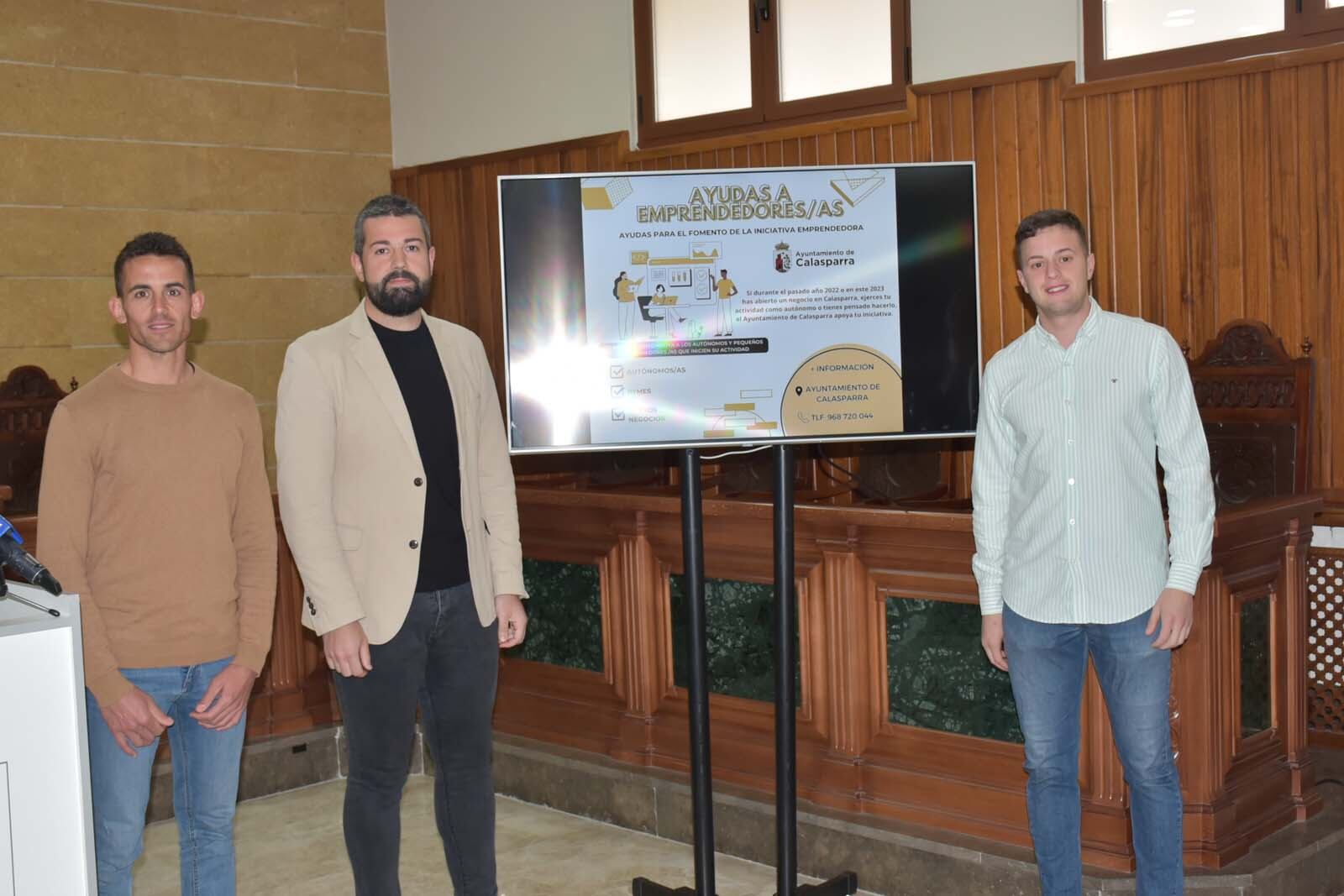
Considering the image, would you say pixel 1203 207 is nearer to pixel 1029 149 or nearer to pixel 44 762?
pixel 1029 149

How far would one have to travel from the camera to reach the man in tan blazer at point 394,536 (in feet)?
9.18

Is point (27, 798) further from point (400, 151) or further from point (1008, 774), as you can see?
point (400, 151)

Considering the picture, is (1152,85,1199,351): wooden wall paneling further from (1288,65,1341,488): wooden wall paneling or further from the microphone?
the microphone

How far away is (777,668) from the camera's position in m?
3.40

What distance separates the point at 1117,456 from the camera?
286cm

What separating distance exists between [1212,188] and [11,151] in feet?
15.2

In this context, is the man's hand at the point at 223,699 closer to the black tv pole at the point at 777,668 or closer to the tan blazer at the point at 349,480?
the tan blazer at the point at 349,480

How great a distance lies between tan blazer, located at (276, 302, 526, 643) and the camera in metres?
2.78

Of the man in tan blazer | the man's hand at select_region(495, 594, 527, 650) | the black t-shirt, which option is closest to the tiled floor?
the man in tan blazer

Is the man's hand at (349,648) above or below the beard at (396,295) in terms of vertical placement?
below

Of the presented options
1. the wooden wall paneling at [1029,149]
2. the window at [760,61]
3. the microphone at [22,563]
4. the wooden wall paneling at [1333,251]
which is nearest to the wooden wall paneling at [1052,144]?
the wooden wall paneling at [1029,149]

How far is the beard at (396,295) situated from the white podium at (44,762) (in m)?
1.23

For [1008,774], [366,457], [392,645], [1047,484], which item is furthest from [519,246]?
[1008,774]

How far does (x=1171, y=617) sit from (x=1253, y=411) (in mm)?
1721
